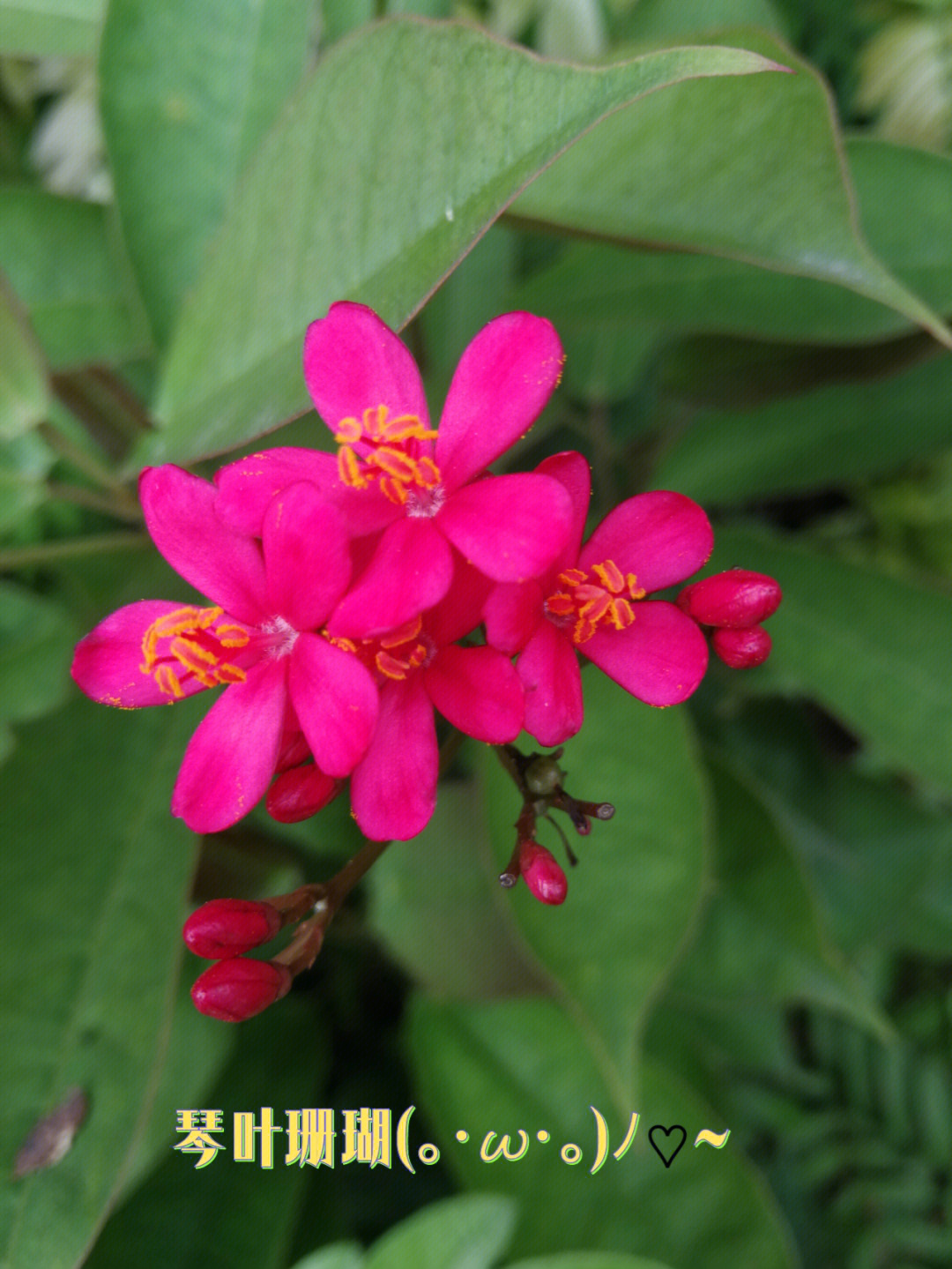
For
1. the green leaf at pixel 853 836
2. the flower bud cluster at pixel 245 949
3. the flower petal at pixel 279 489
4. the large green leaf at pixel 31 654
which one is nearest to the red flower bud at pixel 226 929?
the flower bud cluster at pixel 245 949

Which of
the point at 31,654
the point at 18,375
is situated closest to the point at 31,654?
the point at 31,654

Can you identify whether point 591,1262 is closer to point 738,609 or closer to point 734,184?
point 738,609

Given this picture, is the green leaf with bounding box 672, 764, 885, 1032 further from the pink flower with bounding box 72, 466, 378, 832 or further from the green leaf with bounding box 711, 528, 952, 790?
the pink flower with bounding box 72, 466, 378, 832

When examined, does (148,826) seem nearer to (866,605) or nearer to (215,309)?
(215,309)

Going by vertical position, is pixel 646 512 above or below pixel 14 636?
above

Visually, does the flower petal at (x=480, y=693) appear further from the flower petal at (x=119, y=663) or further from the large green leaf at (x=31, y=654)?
the large green leaf at (x=31, y=654)

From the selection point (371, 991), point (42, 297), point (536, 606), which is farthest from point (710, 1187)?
point (42, 297)

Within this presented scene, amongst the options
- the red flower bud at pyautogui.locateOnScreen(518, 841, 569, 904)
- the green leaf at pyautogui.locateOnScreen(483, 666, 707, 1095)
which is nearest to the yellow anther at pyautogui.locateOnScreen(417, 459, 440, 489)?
the red flower bud at pyautogui.locateOnScreen(518, 841, 569, 904)
